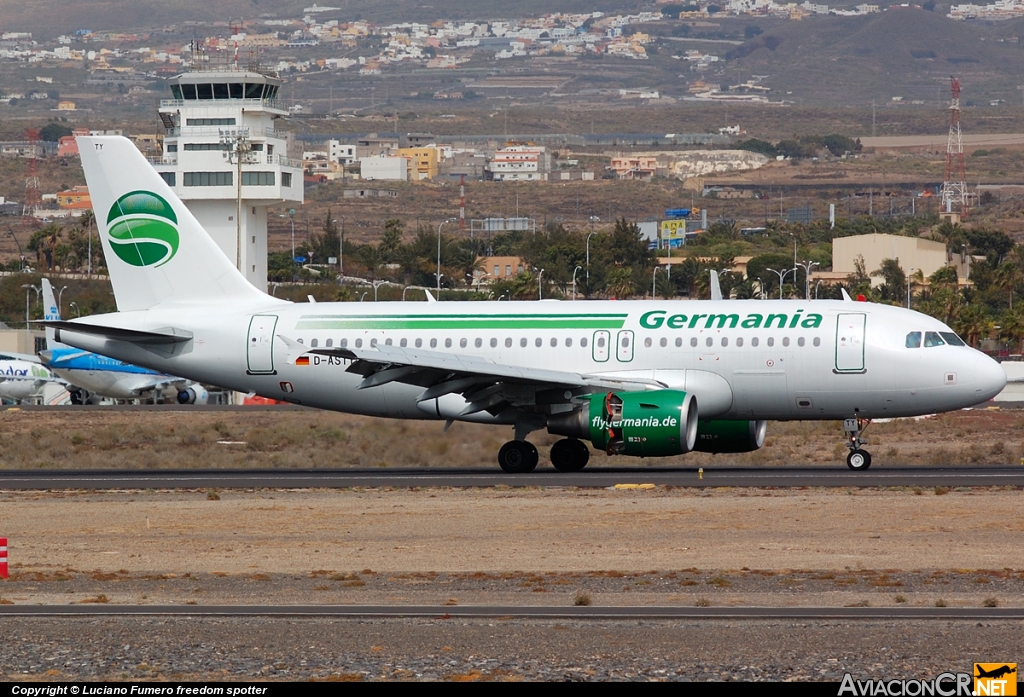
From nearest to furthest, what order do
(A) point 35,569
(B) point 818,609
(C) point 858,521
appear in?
(B) point 818,609 → (A) point 35,569 → (C) point 858,521

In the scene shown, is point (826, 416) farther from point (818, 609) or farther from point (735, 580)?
point (818, 609)

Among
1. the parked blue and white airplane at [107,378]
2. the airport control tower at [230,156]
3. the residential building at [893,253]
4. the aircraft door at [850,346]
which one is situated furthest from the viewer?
the residential building at [893,253]

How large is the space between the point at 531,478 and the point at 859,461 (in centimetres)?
697

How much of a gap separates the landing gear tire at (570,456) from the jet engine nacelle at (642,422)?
2.06 metres

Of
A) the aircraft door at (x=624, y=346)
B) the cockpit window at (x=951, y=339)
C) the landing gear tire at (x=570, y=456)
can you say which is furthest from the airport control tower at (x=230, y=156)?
the cockpit window at (x=951, y=339)

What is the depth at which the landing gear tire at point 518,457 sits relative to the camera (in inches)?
1328

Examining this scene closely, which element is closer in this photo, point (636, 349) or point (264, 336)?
point (636, 349)

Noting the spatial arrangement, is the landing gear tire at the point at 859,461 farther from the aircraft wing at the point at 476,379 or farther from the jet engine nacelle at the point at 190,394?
the jet engine nacelle at the point at 190,394

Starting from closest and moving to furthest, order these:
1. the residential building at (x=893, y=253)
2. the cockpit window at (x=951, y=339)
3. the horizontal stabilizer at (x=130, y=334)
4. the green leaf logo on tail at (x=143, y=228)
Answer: the cockpit window at (x=951, y=339) → the horizontal stabilizer at (x=130, y=334) → the green leaf logo on tail at (x=143, y=228) → the residential building at (x=893, y=253)

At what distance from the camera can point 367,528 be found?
2430 cm

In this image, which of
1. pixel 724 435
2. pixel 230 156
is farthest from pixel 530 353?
pixel 230 156

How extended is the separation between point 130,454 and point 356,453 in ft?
27.0

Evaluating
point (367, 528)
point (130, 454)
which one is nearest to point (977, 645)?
point (367, 528)

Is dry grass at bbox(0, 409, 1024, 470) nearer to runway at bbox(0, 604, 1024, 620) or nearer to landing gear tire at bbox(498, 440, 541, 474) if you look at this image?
landing gear tire at bbox(498, 440, 541, 474)
